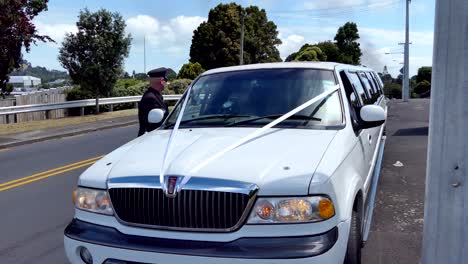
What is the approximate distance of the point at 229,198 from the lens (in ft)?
9.53

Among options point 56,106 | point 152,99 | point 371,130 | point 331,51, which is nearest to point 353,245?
point 371,130

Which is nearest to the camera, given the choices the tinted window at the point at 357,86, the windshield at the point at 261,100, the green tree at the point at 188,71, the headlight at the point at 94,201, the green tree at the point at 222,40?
the headlight at the point at 94,201

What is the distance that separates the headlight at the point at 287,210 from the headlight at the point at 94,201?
103cm

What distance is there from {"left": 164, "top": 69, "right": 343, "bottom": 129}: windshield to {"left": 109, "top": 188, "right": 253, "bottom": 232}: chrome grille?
119 cm

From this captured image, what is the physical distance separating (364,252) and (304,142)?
5.75 ft

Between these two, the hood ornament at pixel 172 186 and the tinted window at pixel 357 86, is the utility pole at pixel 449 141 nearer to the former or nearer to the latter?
the hood ornament at pixel 172 186

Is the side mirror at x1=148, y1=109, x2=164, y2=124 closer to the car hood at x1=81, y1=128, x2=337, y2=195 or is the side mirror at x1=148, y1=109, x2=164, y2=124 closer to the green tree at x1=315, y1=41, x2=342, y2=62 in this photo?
the car hood at x1=81, y1=128, x2=337, y2=195

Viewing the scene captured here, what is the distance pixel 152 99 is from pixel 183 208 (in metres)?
3.63

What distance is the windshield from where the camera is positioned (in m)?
4.06

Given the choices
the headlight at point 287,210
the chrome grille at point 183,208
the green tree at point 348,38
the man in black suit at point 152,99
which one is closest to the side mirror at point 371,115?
the headlight at point 287,210

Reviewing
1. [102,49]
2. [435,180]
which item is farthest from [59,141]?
[435,180]

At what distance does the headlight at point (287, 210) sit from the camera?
2.89m

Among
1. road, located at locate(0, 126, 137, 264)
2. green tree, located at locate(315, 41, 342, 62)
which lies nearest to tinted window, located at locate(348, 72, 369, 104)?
road, located at locate(0, 126, 137, 264)

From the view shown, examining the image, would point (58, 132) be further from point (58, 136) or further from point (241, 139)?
point (241, 139)
